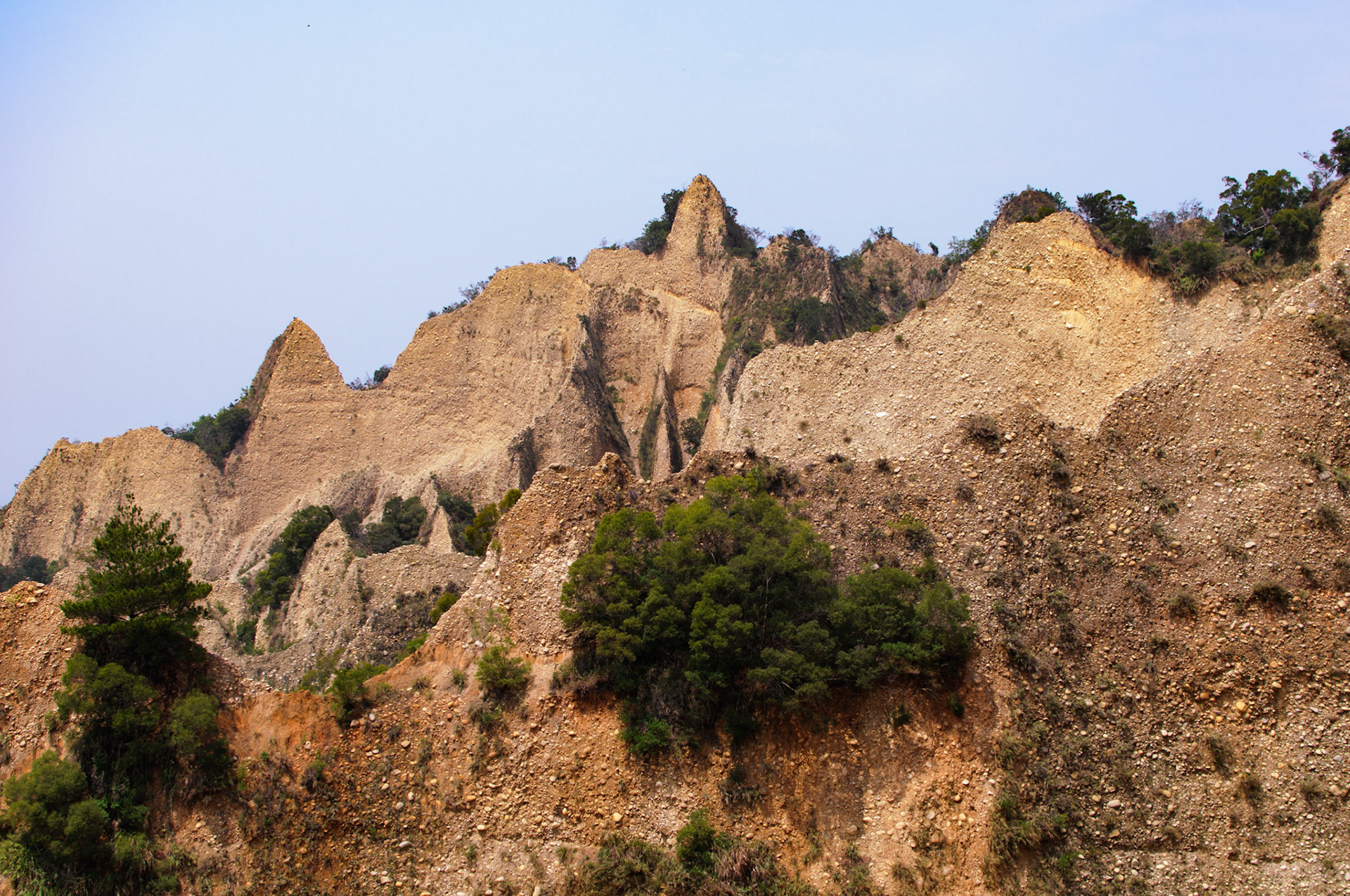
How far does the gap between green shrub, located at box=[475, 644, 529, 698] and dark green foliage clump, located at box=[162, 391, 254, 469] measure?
91.6 ft

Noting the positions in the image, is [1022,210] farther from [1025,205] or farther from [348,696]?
[348,696]

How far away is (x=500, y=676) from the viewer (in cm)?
2494

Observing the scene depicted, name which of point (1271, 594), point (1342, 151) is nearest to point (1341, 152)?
point (1342, 151)

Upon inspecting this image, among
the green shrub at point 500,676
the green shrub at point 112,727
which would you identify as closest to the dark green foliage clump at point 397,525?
the green shrub at point 500,676

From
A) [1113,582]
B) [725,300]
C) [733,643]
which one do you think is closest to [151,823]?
[733,643]

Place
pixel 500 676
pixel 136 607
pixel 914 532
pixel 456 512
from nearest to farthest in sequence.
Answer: pixel 136 607 → pixel 500 676 → pixel 914 532 → pixel 456 512

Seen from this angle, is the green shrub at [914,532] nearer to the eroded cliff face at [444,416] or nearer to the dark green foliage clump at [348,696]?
the dark green foliage clump at [348,696]

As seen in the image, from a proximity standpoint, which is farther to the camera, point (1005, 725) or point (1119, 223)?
point (1119, 223)

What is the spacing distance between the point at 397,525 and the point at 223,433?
11342 mm

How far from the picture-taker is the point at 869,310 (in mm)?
51094

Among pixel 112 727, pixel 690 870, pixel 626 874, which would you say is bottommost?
pixel 690 870

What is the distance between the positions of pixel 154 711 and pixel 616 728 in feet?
30.9

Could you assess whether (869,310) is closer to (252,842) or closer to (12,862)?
(252,842)

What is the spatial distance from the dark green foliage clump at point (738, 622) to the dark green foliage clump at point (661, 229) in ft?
99.1
